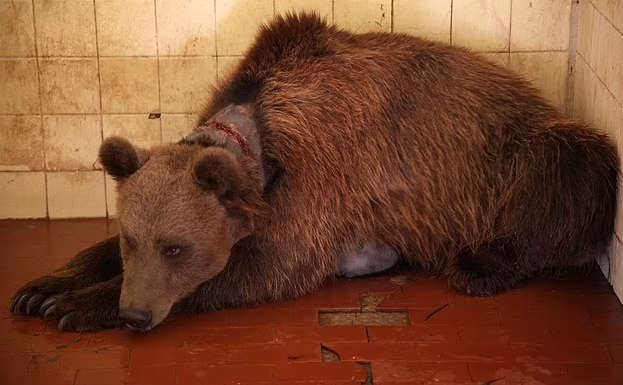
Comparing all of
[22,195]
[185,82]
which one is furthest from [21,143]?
[185,82]

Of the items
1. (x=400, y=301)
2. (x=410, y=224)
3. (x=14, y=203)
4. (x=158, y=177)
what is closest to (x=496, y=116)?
(x=410, y=224)

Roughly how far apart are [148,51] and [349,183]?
1.63 m

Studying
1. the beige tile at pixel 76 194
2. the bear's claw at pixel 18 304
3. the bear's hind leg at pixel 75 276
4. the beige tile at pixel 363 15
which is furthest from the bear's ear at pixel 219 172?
the beige tile at pixel 76 194

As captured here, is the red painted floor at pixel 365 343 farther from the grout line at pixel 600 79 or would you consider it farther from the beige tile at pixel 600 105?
the grout line at pixel 600 79

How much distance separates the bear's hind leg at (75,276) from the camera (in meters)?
5.34

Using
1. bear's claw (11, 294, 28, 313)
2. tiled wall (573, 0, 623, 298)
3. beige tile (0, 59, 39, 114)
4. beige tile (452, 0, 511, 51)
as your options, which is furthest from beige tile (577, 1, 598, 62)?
bear's claw (11, 294, 28, 313)

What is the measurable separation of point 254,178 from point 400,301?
105 cm

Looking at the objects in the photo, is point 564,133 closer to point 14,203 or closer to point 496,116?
point 496,116

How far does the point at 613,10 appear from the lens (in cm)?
543

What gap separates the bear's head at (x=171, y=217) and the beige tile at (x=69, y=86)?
1.41 meters

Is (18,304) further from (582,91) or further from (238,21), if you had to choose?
(582,91)

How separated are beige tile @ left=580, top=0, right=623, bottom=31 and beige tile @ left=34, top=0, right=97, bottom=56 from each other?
9.56 feet

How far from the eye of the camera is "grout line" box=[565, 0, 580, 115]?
20.4ft

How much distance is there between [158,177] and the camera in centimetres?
497
